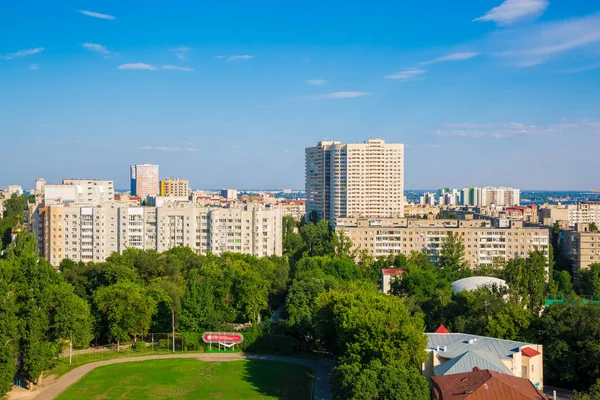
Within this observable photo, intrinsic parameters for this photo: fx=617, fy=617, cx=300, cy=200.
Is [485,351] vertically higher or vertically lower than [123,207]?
lower

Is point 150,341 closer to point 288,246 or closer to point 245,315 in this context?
point 245,315

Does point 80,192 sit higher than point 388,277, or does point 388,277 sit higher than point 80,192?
point 80,192

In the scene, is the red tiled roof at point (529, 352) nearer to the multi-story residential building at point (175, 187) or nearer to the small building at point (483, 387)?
the small building at point (483, 387)

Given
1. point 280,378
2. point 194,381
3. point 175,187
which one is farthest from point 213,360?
point 175,187

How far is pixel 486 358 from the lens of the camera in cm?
3045

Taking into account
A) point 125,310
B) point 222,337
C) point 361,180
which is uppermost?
point 361,180

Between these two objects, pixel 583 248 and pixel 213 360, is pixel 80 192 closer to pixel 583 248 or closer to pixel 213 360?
pixel 213 360

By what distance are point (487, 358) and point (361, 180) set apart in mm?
92150

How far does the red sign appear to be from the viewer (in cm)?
4338

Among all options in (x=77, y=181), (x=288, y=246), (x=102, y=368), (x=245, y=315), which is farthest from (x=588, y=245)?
(x=77, y=181)

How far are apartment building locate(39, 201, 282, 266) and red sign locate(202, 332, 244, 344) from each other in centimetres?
3281

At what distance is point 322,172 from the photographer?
12688 centimetres

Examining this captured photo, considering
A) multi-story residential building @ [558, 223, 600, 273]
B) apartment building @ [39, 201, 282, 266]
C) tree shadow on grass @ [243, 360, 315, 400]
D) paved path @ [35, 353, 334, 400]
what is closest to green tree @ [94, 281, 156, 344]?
paved path @ [35, 353, 334, 400]

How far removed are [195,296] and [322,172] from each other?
84.2m
